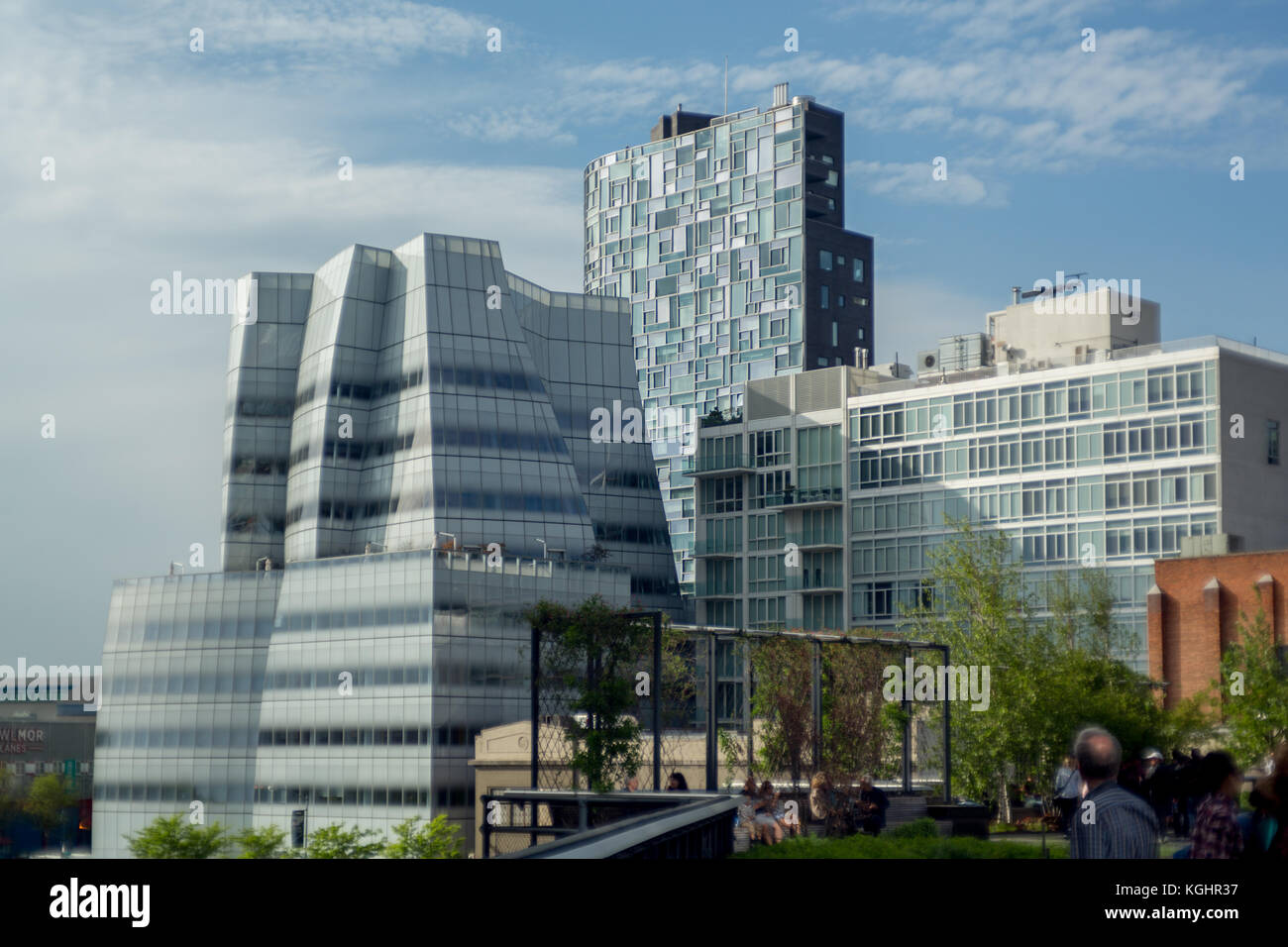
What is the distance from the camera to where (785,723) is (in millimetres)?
29656

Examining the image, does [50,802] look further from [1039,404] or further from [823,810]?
[823,810]

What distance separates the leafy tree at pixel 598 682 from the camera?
30359mm

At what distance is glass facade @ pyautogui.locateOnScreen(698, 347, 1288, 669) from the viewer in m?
83.1

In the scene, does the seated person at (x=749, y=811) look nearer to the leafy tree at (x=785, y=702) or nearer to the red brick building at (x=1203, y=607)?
the leafy tree at (x=785, y=702)

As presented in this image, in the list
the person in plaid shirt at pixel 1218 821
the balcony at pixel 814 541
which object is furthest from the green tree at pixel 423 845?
the balcony at pixel 814 541

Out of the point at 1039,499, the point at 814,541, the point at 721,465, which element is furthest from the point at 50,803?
the point at 1039,499

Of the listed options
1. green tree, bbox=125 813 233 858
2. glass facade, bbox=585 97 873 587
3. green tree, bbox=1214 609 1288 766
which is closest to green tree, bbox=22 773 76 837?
glass facade, bbox=585 97 873 587

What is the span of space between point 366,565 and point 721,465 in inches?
1081

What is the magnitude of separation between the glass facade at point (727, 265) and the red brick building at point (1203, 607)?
77.6 m

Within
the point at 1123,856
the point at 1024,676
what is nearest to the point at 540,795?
the point at 1123,856

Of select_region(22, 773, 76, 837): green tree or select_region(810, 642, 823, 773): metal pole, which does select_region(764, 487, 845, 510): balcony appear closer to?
select_region(22, 773, 76, 837): green tree

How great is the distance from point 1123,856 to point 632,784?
2537 centimetres

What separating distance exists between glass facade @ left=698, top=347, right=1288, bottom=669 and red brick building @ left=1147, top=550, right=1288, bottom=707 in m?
2.28

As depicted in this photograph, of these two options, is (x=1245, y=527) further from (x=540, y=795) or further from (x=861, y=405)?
(x=540, y=795)
